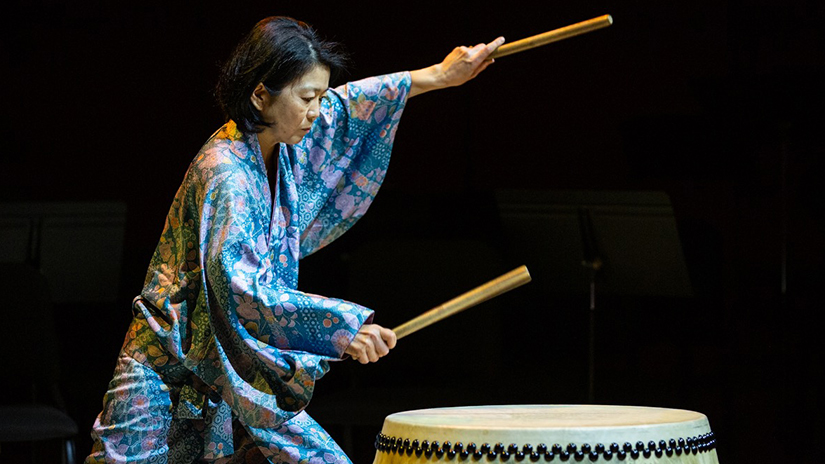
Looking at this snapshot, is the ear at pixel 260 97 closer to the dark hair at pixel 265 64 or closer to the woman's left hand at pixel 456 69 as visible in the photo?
the dark hair at pixel 265 64

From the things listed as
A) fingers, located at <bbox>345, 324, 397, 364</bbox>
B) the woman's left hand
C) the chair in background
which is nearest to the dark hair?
the woman's left hand

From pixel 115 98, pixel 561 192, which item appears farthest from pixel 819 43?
pixel 115 98

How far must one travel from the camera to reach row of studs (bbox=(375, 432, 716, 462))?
5.29 ft

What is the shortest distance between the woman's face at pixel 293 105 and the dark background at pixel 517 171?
1057mm

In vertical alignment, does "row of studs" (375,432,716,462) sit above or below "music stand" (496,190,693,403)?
below

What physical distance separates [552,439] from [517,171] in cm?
188

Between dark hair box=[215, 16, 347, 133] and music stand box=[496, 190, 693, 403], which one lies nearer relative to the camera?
dark hair box=[215, 16, 347, 133]

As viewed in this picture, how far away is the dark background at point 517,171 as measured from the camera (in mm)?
3047

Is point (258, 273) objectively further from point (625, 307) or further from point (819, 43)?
point (819, 43)

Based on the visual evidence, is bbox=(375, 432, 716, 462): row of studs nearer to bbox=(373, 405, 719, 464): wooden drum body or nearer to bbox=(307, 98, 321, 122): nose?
bbox=(373, 405, 719, 464): wooden drum body

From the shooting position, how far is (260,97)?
2.10 meters

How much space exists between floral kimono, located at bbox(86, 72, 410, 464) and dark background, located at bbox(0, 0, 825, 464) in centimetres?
89

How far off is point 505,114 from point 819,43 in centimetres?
93

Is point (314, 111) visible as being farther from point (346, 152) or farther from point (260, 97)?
point (346, 152)
